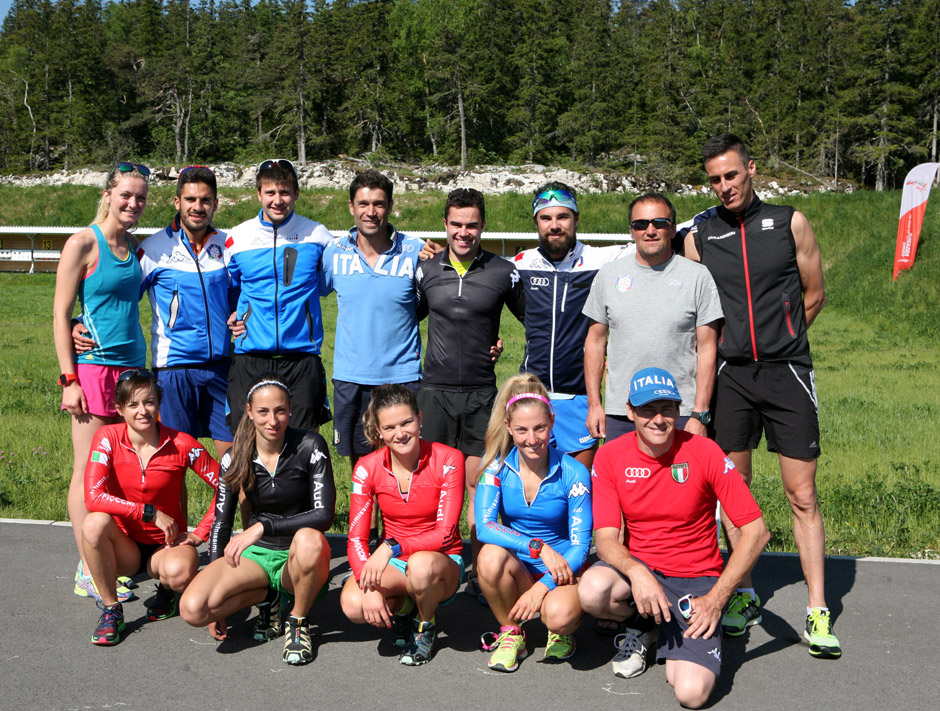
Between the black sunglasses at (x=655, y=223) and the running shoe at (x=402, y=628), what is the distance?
2499 mm

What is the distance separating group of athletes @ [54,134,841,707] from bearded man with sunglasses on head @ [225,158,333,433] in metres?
0.02

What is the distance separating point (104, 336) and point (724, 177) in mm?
3957

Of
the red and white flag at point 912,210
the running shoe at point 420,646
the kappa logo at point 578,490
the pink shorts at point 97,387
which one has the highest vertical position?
the red and white flag at point 912,210

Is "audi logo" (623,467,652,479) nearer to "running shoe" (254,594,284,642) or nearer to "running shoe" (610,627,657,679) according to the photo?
"running shoe" (610,627,657,679)

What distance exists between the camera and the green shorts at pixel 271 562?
15.2 feet

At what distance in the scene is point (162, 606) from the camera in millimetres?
4930

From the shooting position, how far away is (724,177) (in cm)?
499

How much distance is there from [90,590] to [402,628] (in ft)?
6.81

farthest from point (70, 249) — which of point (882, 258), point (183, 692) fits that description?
point (882, 258)

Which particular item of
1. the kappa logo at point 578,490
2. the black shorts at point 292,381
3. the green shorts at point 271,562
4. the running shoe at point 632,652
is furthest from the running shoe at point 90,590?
the running shoe at point 632,652

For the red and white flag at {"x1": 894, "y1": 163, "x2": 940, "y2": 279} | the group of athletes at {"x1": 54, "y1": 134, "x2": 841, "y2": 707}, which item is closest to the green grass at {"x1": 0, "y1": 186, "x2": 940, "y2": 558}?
the red and white flag at {"x1": 894, "y1": 163, "x2": 940, "y2": 279}

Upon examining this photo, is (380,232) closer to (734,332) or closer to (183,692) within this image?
(734,332)

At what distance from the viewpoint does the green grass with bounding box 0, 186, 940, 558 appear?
7.02m

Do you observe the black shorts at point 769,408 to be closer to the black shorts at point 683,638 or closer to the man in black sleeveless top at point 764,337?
the man in black sleeveless top at point 764,337
